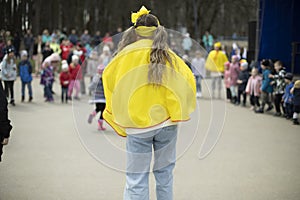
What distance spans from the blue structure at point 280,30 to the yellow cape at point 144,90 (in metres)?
11.4

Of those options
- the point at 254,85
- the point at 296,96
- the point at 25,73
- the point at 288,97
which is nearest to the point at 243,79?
the point at 254,85

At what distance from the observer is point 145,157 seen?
14.2ft

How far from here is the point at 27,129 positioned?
973 cm

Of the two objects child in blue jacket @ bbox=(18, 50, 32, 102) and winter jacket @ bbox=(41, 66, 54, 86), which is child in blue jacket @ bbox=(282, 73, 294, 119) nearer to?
winter jacket @ bbox=(41, 66, 54, 86)

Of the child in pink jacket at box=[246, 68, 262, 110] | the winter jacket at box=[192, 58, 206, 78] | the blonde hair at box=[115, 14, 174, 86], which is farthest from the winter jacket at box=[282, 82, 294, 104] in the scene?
the blonde hair at box=[115, 14, 174, 86]

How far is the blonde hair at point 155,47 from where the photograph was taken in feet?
13.8

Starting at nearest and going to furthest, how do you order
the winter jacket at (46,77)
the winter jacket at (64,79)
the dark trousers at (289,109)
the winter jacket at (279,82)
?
the dark trousers at (289,109) < the winter jacket at (279,82) < the winter jacket at (64,79) < the winter jacket at (46,77)

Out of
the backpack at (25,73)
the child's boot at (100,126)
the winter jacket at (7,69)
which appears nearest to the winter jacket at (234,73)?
the backpack at (25,73)

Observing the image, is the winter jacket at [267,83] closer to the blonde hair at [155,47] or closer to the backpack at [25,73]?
the backpack at [25,73]

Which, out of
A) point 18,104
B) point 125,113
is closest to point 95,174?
point 125,113

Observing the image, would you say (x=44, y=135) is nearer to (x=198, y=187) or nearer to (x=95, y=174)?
(x=95, y=174)

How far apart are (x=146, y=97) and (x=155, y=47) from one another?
41 centimetres

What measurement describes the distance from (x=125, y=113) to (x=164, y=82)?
1.36 feet

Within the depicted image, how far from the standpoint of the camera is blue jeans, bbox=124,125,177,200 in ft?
14.0
